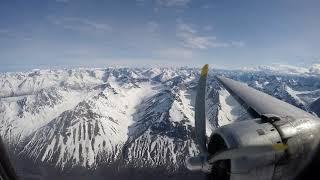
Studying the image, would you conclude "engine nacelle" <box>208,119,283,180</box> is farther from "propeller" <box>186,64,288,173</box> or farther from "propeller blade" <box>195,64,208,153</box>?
"propeller blade" <box>195,64,208,153</box>

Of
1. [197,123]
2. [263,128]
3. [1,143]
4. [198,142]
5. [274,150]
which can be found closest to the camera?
[1,143]

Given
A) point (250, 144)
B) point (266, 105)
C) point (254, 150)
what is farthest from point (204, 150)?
point (266, 105)

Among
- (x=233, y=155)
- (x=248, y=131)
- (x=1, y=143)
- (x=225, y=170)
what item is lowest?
(x=225, y=170)

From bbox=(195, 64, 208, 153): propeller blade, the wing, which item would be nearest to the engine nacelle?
the wing

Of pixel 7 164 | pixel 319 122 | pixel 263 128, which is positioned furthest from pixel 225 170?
pixel 7 164

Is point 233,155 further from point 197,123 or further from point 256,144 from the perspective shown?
point 197,123

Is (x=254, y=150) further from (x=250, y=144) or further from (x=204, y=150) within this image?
(x=204, y=150)

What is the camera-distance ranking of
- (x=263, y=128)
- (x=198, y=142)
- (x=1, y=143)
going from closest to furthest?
1. (x=1, y=143)
2. (x=263, y=128)
3. (x=198, y=142)
